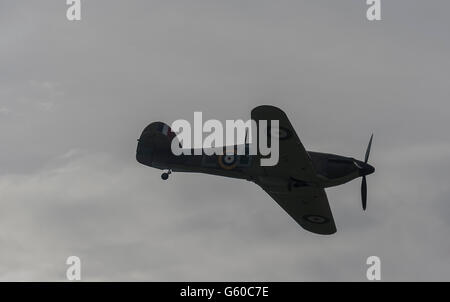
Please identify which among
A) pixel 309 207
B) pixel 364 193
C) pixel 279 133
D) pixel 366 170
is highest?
pixel 279 133

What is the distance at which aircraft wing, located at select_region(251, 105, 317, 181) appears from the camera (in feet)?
96.1

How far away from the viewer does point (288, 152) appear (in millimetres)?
31203

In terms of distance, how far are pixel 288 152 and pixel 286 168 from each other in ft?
3.50

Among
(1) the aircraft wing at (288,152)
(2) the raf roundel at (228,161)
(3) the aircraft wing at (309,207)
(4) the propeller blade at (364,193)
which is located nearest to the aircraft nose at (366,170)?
(4) the propeller blade at (364,193)

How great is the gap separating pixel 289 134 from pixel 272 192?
5.13m

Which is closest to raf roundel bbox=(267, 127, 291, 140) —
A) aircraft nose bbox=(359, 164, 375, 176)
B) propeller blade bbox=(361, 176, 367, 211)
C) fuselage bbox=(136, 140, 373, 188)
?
fuselage bbox=(136, 140, 373, 188)

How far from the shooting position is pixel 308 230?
3709 cm

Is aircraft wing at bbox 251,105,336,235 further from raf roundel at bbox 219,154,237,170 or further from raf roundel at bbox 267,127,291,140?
raf roundel at bbox 219,154,237,170

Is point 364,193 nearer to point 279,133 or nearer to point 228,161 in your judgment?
point 279,133

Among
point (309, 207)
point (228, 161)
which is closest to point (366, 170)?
point (309, 207)
